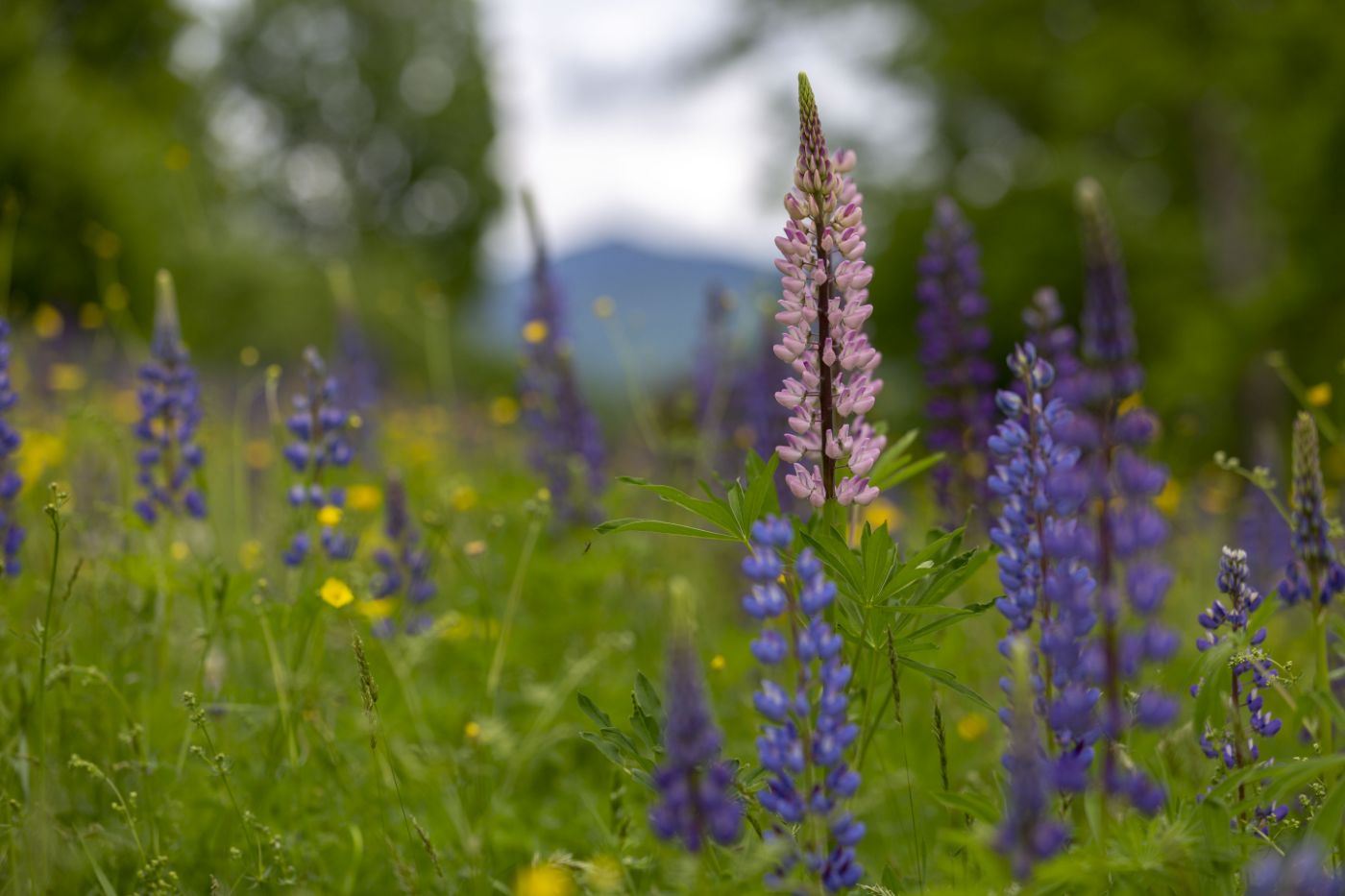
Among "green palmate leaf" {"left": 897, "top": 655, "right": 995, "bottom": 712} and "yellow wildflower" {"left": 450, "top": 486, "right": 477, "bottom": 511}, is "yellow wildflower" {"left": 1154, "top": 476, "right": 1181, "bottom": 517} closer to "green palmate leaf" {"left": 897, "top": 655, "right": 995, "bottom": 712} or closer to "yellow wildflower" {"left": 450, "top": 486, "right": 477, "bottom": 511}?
"yellow wildflower" {"left": 450, "top": 486, "right": 477, "bottom": 511}

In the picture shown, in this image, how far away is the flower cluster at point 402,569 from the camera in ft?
12.3

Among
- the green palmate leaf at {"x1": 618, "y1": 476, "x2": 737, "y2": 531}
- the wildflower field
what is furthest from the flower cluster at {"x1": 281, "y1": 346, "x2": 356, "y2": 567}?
the green palmate leaf at {"x1": 618, "y1": 476, "x2": 737, "y2": 531}

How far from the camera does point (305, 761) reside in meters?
2.82

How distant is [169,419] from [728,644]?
2115mm

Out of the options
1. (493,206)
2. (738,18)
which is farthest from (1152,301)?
(493,206)

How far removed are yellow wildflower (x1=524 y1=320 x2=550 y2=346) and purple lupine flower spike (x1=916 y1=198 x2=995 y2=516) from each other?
200 centimetres

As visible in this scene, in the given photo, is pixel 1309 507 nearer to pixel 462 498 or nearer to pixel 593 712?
pixel 593 712

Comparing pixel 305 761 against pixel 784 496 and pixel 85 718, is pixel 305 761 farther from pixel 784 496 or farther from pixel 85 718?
pixel 784 496

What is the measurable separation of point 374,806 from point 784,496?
2.03 m

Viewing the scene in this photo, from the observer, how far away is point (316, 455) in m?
3.30

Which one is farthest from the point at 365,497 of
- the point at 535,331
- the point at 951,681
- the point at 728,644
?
the point at 951,681

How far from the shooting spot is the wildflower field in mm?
1605

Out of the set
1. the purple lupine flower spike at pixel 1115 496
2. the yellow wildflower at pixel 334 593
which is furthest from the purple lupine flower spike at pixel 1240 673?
the yellow wildflower at pixel 334 593

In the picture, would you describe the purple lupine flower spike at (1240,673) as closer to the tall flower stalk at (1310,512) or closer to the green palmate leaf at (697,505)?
the tall flower stalk at (1310,512)
